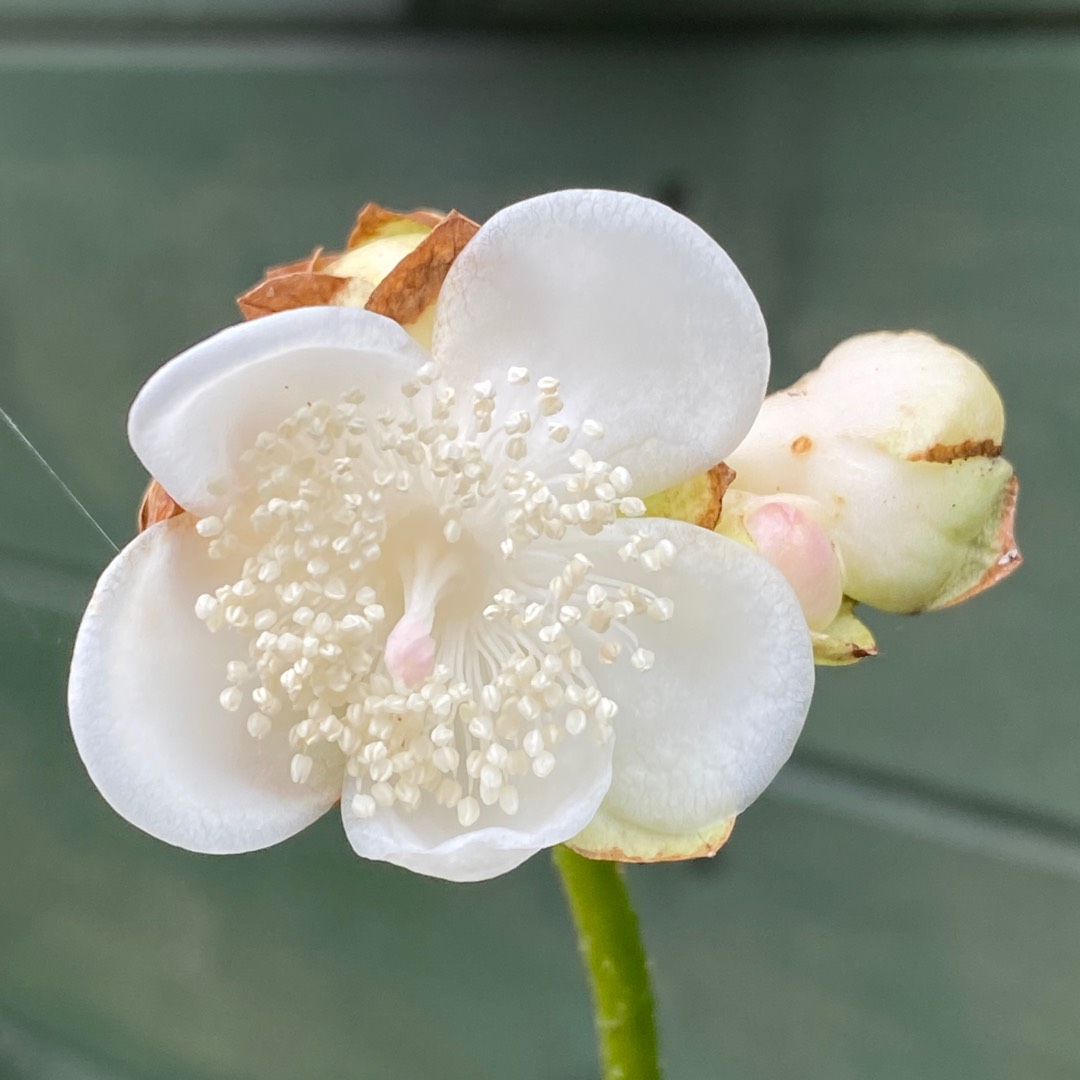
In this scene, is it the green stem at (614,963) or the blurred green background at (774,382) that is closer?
the green stem at (614,963)

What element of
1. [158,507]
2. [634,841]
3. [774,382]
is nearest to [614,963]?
[634,841]

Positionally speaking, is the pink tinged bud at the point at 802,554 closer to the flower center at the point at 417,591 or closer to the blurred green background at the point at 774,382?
the flower center at the point at 417,591

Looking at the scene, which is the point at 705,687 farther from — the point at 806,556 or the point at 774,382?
the point at 774,382

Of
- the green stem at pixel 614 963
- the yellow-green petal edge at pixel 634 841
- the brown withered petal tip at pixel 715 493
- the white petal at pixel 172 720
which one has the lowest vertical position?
the green stem at pixel 614 963

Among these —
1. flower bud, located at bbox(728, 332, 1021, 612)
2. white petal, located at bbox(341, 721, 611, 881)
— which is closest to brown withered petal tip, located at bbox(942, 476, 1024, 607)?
flower bud, located at bbox(728, 332, 1021, 612)

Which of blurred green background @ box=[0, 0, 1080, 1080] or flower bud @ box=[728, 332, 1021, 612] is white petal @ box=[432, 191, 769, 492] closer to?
flower bud @ box=[728, 332, 1021, 612]

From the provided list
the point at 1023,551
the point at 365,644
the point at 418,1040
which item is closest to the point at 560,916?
the point at 418,1040

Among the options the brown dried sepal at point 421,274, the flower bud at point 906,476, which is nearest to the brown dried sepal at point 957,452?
the flower bud at point 906,476
